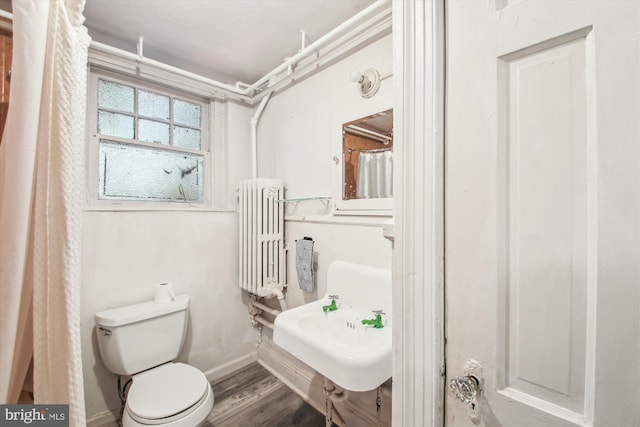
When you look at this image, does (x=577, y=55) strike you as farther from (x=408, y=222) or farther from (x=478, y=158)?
(x=408, y=222)

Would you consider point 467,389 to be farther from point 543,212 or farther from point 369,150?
point 369,150

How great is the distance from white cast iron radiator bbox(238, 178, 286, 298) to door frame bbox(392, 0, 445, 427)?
129cm

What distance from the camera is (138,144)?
1.77 meters

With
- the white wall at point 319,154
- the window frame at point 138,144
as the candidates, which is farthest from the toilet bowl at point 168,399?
the window frame at point 138,144

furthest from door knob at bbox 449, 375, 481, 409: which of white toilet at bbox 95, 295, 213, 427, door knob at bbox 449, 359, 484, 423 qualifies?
white toilet at bbox 95, 295, 213, 427

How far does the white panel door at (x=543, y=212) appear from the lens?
421mm

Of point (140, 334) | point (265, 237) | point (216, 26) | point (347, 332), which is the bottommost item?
point (140, 334)

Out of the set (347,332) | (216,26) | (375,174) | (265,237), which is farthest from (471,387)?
(216,26)

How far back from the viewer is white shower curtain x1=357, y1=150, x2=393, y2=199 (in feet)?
4.33

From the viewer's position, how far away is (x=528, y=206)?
1.67ft

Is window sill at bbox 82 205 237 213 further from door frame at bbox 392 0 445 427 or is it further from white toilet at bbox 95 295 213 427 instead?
door frame at bbox 392 0 445 427

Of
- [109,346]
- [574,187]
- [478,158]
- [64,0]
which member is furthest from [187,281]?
[574,187]

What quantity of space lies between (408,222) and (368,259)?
0.80m

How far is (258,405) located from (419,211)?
1.72m
